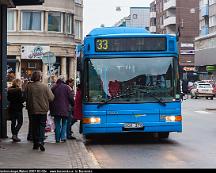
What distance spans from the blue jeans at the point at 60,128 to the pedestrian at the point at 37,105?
6.34 ft

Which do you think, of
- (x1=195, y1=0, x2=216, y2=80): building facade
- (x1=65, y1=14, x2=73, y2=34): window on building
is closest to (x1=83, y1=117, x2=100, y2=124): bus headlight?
(x1=65, y1=14, x2=73, y2=34): window on building

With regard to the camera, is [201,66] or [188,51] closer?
[201,66]

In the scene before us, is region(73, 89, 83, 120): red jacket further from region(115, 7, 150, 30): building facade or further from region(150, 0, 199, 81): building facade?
region(115, 7, 150, 30): building facade

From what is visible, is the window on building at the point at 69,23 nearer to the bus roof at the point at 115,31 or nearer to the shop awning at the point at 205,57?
the shop awning at the point at 205,57

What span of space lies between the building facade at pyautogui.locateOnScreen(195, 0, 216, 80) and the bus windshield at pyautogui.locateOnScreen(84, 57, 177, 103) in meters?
65.5

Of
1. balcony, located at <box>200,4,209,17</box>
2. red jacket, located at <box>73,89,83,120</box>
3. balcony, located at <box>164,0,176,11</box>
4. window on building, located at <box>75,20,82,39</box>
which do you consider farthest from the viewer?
balcony, located at <box>164,0,176,11</box>

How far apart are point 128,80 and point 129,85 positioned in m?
0.14

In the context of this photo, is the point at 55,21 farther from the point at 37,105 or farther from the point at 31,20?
the point at 37,105

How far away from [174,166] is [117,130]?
15.0ft

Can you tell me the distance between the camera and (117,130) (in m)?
16.2

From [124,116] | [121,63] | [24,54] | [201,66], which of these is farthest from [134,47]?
[201,66]

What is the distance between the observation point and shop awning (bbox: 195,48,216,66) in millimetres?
81188

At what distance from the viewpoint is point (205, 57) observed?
280 ft

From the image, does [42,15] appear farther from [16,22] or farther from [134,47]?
[134,47]
